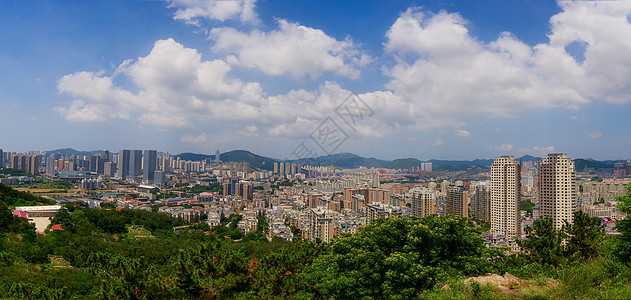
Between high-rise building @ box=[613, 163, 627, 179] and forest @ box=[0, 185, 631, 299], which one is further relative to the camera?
high-rise building @ box=[613, 163, 627, 179]

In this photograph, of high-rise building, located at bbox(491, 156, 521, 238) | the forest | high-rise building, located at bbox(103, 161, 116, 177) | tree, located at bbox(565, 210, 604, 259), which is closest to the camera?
the forest

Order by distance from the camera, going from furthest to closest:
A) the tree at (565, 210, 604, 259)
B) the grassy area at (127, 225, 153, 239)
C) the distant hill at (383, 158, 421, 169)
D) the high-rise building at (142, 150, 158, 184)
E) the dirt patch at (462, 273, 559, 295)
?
the distant hill at (383, 158, 421, 169)
the high-rise building at (142, 150, 158, 184)
the grassy area at (127, 225, 153, 239)
the tree at (565, 210, 604, 259)
the dirt patch at (462, 273, 559, 295)

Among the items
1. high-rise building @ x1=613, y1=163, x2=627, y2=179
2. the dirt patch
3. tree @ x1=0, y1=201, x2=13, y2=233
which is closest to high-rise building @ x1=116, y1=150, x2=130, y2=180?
tree @ x1=0, y1=201, x2=13, y2=233

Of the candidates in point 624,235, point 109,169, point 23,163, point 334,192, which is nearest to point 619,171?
point 334,192

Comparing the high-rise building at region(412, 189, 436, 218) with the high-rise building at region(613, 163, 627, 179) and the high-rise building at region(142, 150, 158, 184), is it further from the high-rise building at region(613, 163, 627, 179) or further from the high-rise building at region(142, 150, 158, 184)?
the high-rise building at region(142, 150, 158, 184)

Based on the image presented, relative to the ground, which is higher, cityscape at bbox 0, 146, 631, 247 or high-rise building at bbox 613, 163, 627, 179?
high-rise building at bbox 613, 163, 627, 179

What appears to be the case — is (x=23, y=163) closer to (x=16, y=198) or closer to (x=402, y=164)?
(x=16, y=198)

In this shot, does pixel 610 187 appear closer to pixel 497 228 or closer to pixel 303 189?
pixel 497 228

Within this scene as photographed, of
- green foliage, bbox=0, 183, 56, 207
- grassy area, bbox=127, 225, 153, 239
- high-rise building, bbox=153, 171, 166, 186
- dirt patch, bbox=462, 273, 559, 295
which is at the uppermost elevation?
dirt patch, bbox=462, 273, 559, 295
